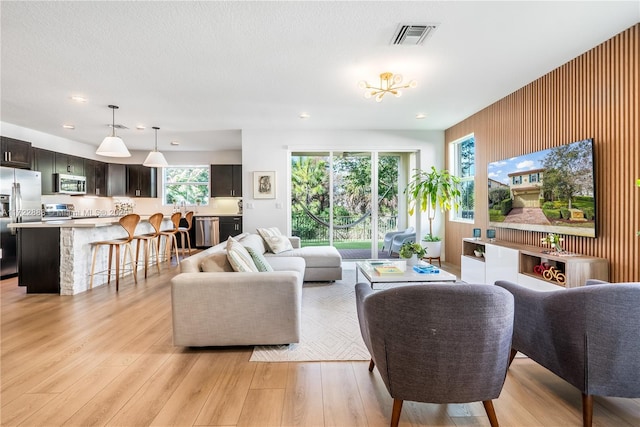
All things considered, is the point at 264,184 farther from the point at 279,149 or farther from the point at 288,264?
the point at 288,264

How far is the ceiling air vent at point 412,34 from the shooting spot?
8.36 feet

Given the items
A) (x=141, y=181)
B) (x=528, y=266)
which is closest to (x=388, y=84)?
(x=528, y=266)

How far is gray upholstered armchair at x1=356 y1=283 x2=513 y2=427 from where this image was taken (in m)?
1.39

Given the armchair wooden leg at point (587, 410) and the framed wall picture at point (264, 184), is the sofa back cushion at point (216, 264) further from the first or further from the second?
the framed wall picture at point (264, 184)

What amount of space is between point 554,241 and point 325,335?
2.53 metres

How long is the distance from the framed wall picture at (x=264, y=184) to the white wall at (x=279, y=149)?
7cm

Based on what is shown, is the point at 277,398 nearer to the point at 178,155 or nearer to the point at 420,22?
the point at 420,22

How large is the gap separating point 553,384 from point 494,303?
3.76 feet

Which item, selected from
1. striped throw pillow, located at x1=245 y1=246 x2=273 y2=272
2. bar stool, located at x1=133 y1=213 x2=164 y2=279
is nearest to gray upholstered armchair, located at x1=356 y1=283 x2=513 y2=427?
striped throw pillow, located at x1=245 y1=246 x2=273 y2=272

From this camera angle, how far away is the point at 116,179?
25.4 feet

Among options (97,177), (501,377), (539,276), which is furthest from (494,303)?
(97,177)

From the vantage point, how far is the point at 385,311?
1.48 metres

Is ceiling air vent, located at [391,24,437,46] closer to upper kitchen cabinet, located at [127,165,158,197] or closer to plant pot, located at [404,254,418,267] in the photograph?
plant pot, located at [404,254,418,267]

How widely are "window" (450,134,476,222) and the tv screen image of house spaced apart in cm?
101
